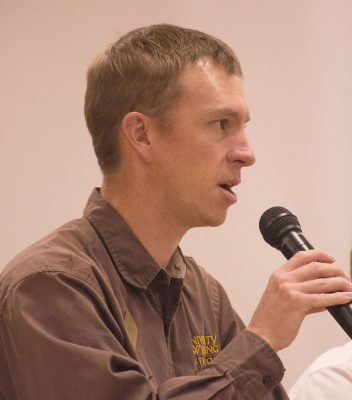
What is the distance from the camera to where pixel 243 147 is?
55.4 inches

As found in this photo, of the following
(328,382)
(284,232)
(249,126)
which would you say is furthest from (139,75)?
(249,126)

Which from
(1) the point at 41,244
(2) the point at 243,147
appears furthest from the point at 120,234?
(2) the point at 243,147

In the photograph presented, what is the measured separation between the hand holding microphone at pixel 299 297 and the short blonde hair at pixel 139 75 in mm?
426

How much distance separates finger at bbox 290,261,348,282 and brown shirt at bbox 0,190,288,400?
12 cm

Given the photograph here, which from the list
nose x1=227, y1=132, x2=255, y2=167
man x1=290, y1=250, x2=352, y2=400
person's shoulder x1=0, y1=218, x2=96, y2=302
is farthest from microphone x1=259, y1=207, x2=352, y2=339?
man x1=290, y1=250, x2=352, y2=400

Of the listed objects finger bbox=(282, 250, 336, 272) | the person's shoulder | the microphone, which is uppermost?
the person's shoulder

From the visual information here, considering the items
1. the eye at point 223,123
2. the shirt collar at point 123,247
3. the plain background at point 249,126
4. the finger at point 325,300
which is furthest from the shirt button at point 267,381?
the plain background at point 249,126

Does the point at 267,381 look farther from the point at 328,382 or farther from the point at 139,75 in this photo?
the point at 328,382

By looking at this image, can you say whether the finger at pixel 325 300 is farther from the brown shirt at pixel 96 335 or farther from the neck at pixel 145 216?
the neck at pixel 145 216

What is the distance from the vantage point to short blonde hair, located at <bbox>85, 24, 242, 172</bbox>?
144cm

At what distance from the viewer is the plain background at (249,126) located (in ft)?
8.29

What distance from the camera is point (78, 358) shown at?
3.59 ft

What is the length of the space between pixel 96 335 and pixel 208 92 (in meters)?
0.54

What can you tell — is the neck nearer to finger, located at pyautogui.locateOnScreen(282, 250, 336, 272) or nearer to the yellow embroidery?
the yellow embroidery
